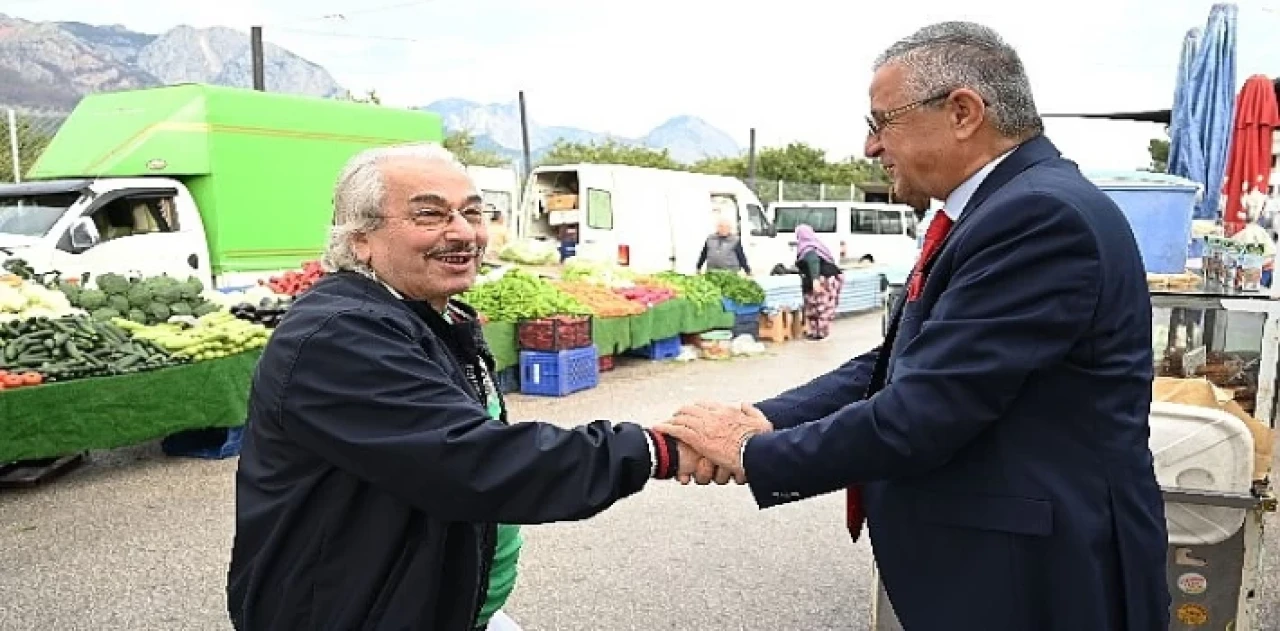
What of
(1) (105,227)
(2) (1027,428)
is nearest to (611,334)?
(1) (105,227)

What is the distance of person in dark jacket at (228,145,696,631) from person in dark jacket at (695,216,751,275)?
40.1ft

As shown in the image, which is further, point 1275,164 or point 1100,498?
point 1275,164

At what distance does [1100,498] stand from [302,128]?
1194 centimetres

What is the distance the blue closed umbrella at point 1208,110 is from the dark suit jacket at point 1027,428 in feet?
22.2

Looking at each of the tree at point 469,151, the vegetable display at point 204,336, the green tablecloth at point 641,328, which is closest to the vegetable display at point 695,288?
the green tablecloth at point 641,328

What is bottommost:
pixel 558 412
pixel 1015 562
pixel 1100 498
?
pixel 558 412

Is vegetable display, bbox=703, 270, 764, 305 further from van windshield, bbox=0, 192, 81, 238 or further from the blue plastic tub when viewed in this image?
the blue plastic tub

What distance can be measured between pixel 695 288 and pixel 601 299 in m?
2.00

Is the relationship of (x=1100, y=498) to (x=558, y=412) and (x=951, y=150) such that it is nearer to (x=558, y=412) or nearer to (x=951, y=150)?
(x=951, y=150)

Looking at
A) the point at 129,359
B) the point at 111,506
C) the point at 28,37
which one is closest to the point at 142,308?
the point at 129,359

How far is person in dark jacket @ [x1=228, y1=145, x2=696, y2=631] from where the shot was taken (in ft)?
5.68

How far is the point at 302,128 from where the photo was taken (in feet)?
40.6

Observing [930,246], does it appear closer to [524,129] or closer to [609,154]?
[524,129]

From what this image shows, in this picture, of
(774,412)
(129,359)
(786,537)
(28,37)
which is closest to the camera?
(774,412)
